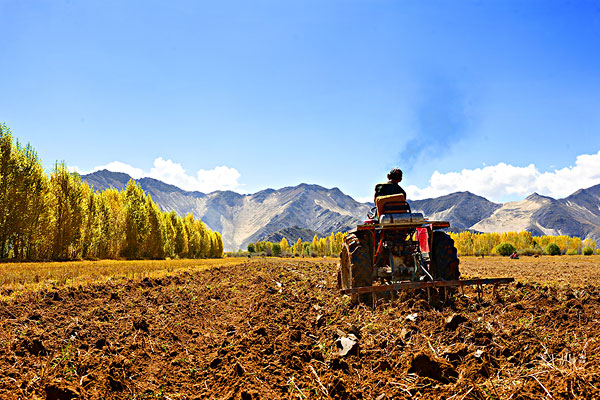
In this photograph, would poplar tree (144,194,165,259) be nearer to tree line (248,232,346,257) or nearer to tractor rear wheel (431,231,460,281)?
tractor rear wheel (431,231,460,281)

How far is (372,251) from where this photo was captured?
7195 millimetres

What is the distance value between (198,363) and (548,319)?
494cm

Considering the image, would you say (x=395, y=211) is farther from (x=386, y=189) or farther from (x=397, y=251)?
(x=397, y=251)

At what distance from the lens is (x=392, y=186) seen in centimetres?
764

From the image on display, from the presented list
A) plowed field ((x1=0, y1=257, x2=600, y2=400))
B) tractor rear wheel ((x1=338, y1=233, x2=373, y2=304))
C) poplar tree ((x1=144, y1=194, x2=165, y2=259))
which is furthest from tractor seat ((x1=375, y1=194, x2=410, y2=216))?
poplar tree ((x1=144, y1=194, x2=165, y2=259))

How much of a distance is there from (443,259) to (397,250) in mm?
917

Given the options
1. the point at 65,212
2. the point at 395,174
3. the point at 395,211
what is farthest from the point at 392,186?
the point at 65,212

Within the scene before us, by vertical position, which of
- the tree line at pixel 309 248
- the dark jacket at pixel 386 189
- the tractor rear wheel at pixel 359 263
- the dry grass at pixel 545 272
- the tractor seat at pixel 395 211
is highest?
the dark jacket at pixel 386 189

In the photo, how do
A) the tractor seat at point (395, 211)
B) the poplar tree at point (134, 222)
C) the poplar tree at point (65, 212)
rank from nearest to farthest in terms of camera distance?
the tractor seat at point (395, 211) → the poplar tree at point (65, 212) → the poplar tree at point (134, 222)

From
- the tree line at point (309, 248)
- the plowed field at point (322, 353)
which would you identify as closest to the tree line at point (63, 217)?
the plowed field at point (322, 353)

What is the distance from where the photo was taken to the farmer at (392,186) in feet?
24.9

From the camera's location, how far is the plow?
6.67 meters

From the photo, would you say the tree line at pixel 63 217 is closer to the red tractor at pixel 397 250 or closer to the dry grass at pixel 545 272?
the red tractor at pixel 397 250

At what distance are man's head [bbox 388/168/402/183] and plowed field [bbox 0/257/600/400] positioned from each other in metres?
2.56
